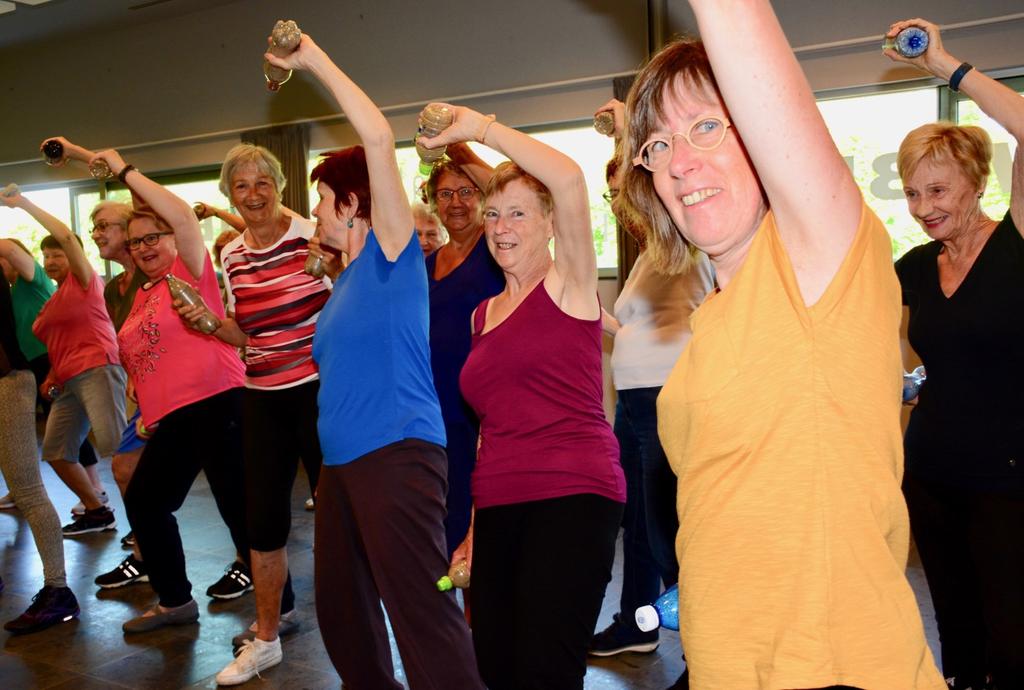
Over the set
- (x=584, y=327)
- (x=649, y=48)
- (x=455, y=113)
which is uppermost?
(x=649, y=48)

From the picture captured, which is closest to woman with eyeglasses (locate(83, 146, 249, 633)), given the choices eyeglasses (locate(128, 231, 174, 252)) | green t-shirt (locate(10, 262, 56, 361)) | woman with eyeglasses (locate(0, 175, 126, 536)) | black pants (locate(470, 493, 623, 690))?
eyeglasses (locate(128, 231, 174, 252))

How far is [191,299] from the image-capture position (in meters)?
3.46

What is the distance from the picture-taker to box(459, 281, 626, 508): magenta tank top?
2154 millimetres

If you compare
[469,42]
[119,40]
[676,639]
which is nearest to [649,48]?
[469,42]

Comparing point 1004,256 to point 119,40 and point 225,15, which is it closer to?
point 225,15

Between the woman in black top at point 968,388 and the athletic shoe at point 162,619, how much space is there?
2892 mm

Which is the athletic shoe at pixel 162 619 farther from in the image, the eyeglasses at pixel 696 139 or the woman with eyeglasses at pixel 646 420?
the eyeglasses at pixel 696 139

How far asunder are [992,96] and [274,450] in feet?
7.95

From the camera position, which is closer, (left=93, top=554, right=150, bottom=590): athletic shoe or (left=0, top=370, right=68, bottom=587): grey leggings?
(left=0, top=370, right=68, bottom=587): grey leggings

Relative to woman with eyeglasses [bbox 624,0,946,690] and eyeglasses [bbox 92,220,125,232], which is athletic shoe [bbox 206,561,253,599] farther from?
woman with eyeglasses [bbox 624,0,946,690]

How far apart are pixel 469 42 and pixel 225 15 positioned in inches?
110

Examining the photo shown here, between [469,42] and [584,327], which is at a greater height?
[469,42]

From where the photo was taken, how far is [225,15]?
8.77m

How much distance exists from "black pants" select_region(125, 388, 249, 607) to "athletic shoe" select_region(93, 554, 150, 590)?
745 millimetres
